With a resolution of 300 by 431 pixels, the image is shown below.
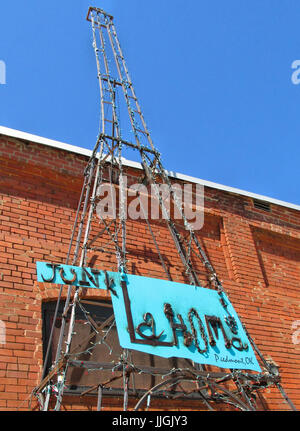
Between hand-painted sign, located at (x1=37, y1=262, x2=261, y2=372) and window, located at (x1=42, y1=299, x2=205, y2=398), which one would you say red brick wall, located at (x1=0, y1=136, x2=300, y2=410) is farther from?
hand-painted sign, located at (x1=37, y1=262, x2=261, y2=372)

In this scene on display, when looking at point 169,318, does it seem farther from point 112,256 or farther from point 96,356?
point 112,256

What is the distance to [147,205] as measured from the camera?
7223 mm

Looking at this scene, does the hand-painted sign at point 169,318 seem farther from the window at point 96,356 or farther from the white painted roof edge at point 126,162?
the white painted roof edge at point 126,162

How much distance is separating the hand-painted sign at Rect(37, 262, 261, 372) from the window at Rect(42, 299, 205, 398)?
442mm

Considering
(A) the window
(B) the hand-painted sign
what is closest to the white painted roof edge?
(A) the window

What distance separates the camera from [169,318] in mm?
4949

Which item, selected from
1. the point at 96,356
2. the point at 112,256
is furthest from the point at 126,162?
→ the point at 96,356

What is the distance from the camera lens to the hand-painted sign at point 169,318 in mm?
4645

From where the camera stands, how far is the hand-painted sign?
4.64m

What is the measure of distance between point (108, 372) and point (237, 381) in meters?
1.54

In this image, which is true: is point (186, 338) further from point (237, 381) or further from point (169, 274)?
point (169, 274)

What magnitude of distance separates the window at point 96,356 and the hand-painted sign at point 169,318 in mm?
442

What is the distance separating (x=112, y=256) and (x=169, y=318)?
1667 mm

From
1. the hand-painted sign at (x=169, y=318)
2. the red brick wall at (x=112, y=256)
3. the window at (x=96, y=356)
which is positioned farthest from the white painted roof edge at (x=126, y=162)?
the hand-painted sign at (x=169, y=318)
